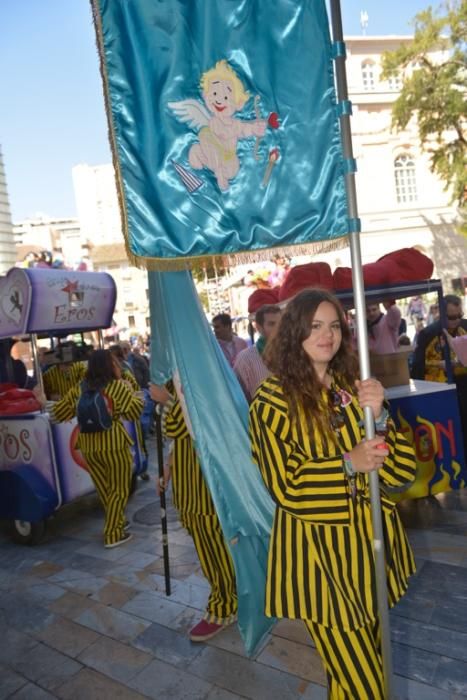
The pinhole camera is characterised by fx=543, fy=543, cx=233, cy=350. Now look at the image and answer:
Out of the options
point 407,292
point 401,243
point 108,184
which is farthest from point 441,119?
point 108,184

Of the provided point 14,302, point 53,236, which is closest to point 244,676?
point 14,302

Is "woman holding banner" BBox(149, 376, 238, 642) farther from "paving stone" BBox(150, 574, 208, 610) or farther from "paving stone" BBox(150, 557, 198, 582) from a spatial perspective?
"paving stone" BBox(150, 557, 198, 582)

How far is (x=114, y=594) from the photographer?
3.77 meters

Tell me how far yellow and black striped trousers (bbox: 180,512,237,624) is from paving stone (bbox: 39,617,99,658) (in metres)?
0.74

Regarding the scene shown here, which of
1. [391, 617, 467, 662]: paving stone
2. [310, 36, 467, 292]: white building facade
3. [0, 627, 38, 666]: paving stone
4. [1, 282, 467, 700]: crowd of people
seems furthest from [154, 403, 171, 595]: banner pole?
[310, 36, 467, 292]: white building facade

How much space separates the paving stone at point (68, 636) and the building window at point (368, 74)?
38.4 m

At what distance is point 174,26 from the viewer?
193cm

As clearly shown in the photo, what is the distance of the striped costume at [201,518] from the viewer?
3.13 meters

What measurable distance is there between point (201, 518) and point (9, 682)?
132 centimetres

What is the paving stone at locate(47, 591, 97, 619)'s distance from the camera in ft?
11.8

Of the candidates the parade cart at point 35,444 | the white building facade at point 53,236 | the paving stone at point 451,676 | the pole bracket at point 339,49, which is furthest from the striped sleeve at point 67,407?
the white building facade at point 53,236

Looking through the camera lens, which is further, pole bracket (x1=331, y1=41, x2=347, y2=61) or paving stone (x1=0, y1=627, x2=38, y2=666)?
paving stone (x1=0, y1=627, x2=38, y2=666)

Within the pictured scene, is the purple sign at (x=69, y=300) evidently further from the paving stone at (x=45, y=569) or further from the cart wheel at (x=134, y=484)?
the paving stone at (x=45, y=569)

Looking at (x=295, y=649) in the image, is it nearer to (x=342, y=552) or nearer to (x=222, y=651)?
(x=222, y=651)
